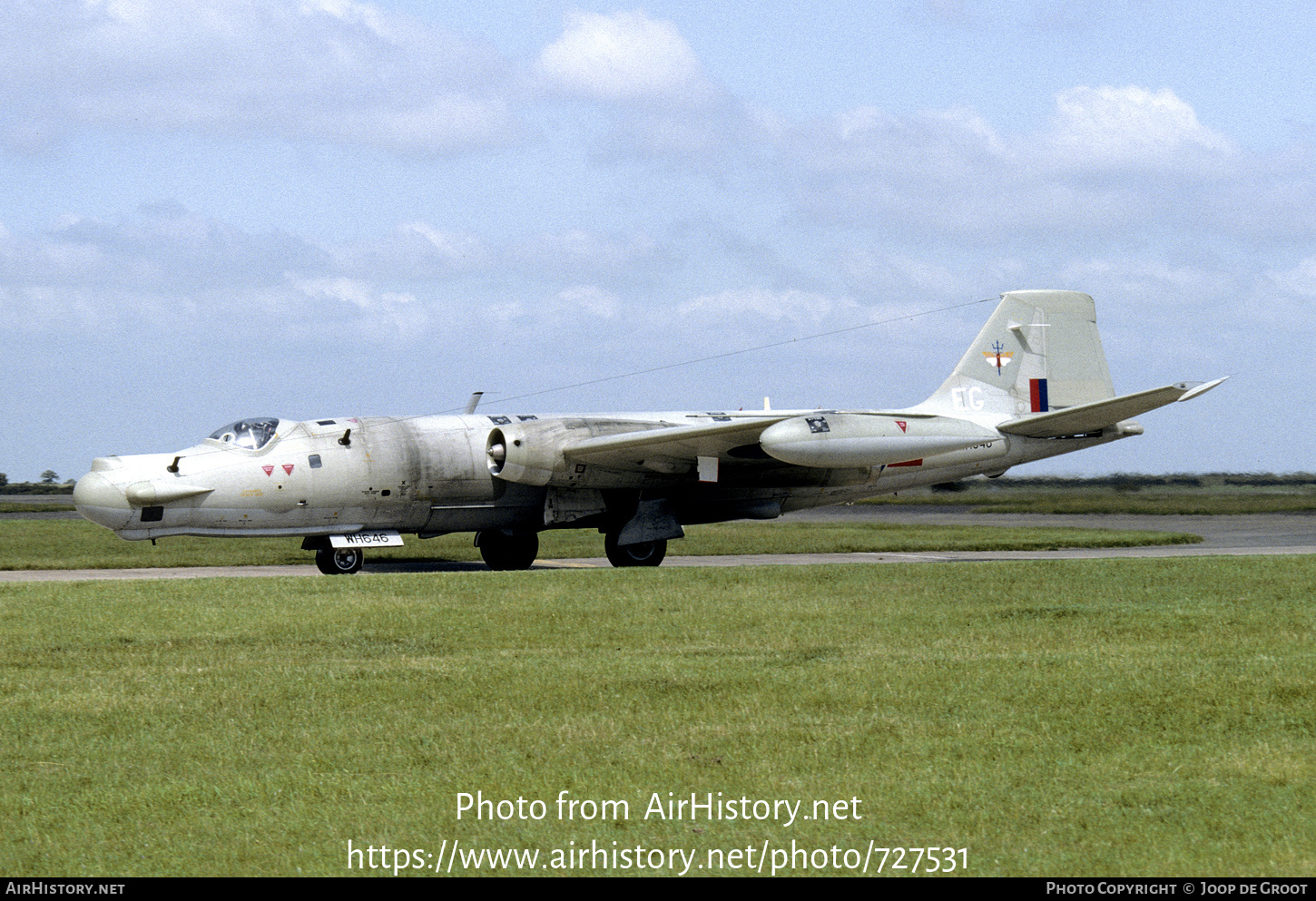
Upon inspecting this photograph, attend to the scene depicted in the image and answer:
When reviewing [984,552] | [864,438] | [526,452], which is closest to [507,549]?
[526,452]

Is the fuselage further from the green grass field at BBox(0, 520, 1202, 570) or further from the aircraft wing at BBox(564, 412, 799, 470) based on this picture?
the green grass field at BBox(0, 520, 1202, 570)

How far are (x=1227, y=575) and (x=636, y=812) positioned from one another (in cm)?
1293

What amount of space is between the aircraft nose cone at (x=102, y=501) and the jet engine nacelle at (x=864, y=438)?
9.59 m

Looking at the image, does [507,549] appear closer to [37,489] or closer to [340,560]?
[340,560]

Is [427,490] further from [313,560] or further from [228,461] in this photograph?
[313,560]

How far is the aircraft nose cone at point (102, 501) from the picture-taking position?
59.8 feet

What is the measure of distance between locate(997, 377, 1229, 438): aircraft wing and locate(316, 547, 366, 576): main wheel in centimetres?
1173

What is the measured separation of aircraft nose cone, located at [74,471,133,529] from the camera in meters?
18.2

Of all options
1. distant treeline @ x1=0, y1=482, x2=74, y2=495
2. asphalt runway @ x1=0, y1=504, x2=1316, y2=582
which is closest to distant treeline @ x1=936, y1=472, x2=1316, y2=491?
asphalt runway @ x1=0, y1=504, x2=1316, y2=582

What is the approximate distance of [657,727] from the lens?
8508mm

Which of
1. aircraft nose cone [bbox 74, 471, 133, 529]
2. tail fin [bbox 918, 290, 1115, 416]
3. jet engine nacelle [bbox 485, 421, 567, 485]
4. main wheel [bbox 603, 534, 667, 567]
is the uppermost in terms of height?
tail fin [bbox 918, 290, 1115, 416]

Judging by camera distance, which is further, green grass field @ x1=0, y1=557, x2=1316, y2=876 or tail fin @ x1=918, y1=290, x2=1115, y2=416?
tail fin @ x1=918, y1=290, x2=1115, y2=416

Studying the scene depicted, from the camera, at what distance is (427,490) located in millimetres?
20234

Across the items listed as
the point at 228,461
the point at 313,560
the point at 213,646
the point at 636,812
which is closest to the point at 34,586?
the point at 228,461
